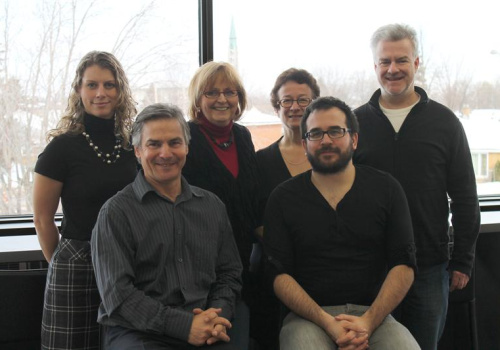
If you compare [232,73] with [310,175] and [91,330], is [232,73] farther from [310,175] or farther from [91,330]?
[91,330]

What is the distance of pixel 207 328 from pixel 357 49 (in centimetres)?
201

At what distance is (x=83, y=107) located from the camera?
84.4 inches

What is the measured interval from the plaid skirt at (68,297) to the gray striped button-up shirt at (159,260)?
202 millimetres

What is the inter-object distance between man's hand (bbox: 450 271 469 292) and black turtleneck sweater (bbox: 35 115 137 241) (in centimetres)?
146

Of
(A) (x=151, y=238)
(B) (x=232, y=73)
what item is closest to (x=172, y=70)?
(B) (x=232, y=73)

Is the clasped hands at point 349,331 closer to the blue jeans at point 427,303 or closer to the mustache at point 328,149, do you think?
the blue jeans at point 427,303

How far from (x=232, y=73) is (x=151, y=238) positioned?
32.8 inches

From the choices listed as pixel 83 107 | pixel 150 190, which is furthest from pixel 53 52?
pixel 150 190

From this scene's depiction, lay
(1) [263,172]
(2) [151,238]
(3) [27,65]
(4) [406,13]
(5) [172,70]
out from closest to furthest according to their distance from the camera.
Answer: (2) [151,238], (1) [263,172], (3) [27,65], (5) [172,70], (4) [406,13]

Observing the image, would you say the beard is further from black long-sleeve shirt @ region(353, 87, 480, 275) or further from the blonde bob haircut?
the blonde bob haircut

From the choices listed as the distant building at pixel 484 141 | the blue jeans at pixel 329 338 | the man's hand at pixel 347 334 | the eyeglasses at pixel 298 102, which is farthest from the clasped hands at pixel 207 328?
the distant building at pixel 484 141

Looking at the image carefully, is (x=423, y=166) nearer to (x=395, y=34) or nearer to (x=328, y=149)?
(x=328, y=149)

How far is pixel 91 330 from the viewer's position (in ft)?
6.90

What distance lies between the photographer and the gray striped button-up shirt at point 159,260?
1.80 metres
